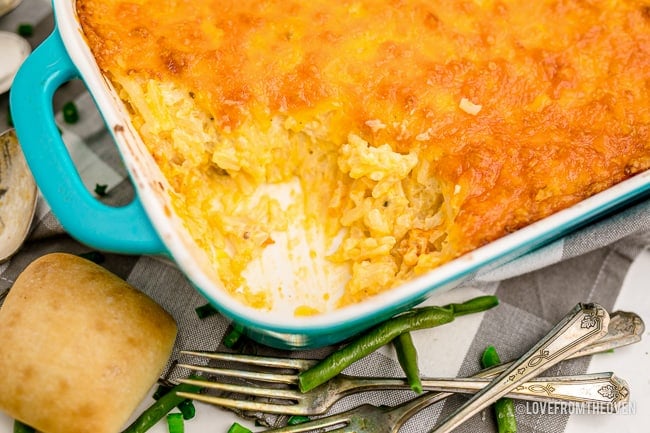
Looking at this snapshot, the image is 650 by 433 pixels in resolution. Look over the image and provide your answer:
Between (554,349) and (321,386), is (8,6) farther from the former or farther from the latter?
(554,349)

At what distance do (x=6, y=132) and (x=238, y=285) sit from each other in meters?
0.99

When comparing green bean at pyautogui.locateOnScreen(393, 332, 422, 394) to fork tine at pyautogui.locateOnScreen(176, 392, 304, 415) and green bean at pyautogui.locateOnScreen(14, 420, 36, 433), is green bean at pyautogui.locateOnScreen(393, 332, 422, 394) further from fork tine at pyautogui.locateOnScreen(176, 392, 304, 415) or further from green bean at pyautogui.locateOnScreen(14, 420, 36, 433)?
green bean at pyautogui.locateOnScreen(14, 420, 36, 433)

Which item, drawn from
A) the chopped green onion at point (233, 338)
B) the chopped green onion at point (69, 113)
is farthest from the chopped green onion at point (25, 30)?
the chopped green onion at point (233, 338)

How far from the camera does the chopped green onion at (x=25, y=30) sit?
2.81m

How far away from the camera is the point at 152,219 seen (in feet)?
5.95

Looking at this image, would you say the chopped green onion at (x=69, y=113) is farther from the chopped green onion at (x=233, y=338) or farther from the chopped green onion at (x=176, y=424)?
the chopped green onion at (x=176, y=424)

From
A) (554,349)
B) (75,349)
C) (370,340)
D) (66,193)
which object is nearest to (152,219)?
(66,193)

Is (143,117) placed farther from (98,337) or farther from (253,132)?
(98,337)

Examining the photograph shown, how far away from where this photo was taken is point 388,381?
2193 millimetres

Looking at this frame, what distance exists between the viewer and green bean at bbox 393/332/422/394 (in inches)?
82.6

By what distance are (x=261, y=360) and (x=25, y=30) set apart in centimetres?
166

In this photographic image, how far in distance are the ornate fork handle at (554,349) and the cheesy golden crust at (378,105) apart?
16.0 inches

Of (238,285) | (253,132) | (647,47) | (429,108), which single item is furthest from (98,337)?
(647,47)

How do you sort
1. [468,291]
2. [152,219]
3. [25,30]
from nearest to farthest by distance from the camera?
[152,219] → [468,291] → [25,30]
